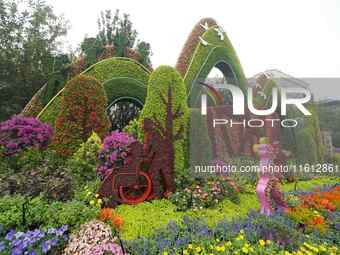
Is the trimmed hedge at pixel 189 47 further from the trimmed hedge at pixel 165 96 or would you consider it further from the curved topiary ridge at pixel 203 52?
the trimmed hedge at pixel 165 96

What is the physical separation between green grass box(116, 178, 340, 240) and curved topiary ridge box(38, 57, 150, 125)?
16.3ft

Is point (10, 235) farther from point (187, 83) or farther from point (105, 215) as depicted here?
point (187, 83)

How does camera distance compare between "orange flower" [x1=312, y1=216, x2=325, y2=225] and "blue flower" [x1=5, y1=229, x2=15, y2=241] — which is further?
"orange flower" [x1=312, y1=216, x2=325, y2=225]

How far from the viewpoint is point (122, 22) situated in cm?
1836

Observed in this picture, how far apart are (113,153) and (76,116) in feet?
6.56

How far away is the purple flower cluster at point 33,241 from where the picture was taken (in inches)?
128

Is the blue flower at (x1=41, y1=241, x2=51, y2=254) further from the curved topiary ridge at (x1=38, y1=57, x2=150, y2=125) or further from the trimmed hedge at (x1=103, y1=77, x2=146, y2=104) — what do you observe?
the trimmed hedge at (x1=103, y1=77, x2=146, y2=104)

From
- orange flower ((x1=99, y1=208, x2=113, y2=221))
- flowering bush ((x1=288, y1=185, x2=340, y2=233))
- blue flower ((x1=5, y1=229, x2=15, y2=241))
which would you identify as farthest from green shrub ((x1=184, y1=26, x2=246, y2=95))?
blue flower ((x1=5, y1=229, x2=15, y2=241))

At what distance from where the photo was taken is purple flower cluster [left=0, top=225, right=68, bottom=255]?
10.7ft

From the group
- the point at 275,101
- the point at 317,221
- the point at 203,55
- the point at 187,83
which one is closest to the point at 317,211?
the point at 317,221

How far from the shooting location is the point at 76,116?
7.36 meters

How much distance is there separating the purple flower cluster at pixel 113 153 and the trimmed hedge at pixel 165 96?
644 mm

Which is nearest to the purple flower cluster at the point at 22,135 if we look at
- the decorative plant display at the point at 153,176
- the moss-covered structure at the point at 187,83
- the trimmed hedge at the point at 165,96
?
the decorative plant display at the point at 153,176

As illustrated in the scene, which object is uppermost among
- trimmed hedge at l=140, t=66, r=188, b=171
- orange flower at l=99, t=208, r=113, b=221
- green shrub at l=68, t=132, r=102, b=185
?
trimmed hedge at l=140, t=66, r=188, b=171
